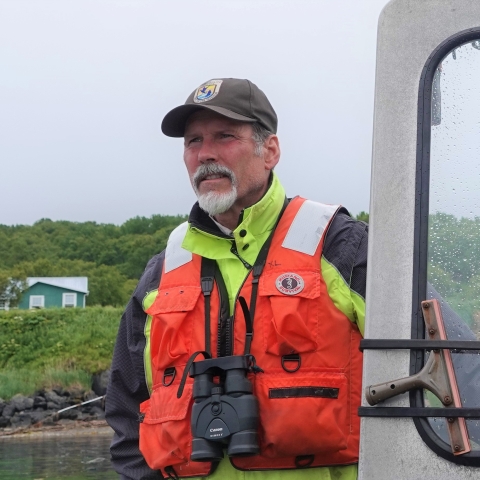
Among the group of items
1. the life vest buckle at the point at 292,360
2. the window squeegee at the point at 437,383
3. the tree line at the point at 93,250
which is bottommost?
the life vest buckle at the point at 292,360

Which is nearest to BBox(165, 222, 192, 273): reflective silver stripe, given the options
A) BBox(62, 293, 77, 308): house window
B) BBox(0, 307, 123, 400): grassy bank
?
Answer: BBox(0, 307, 123, 400): grassy bank

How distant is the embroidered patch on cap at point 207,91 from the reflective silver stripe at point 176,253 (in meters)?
0.48

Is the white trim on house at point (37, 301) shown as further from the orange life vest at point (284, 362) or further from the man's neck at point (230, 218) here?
the orange life vest at point (284, 362)

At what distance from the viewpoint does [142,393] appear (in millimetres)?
3623

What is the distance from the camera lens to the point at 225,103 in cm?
333

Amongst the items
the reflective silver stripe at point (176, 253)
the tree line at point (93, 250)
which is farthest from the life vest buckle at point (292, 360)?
the tree line at point (93, 250)

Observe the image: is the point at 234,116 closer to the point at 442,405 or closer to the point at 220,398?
the point at 220,398

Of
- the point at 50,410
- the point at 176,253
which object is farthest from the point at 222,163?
the point at 50,410

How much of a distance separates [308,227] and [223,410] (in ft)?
2.16

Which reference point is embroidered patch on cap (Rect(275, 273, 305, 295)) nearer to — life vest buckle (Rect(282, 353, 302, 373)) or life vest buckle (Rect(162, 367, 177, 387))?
life vest buckle (Rect(282, 353, 302, 373))

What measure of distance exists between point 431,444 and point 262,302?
137 centimetres

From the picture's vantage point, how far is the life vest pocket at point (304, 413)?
2873 millimetres

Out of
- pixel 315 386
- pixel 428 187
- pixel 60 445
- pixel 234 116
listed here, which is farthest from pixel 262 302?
pixel 60 445

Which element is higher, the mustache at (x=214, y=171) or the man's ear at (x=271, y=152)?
the man's ear at (x=271, y=152)
